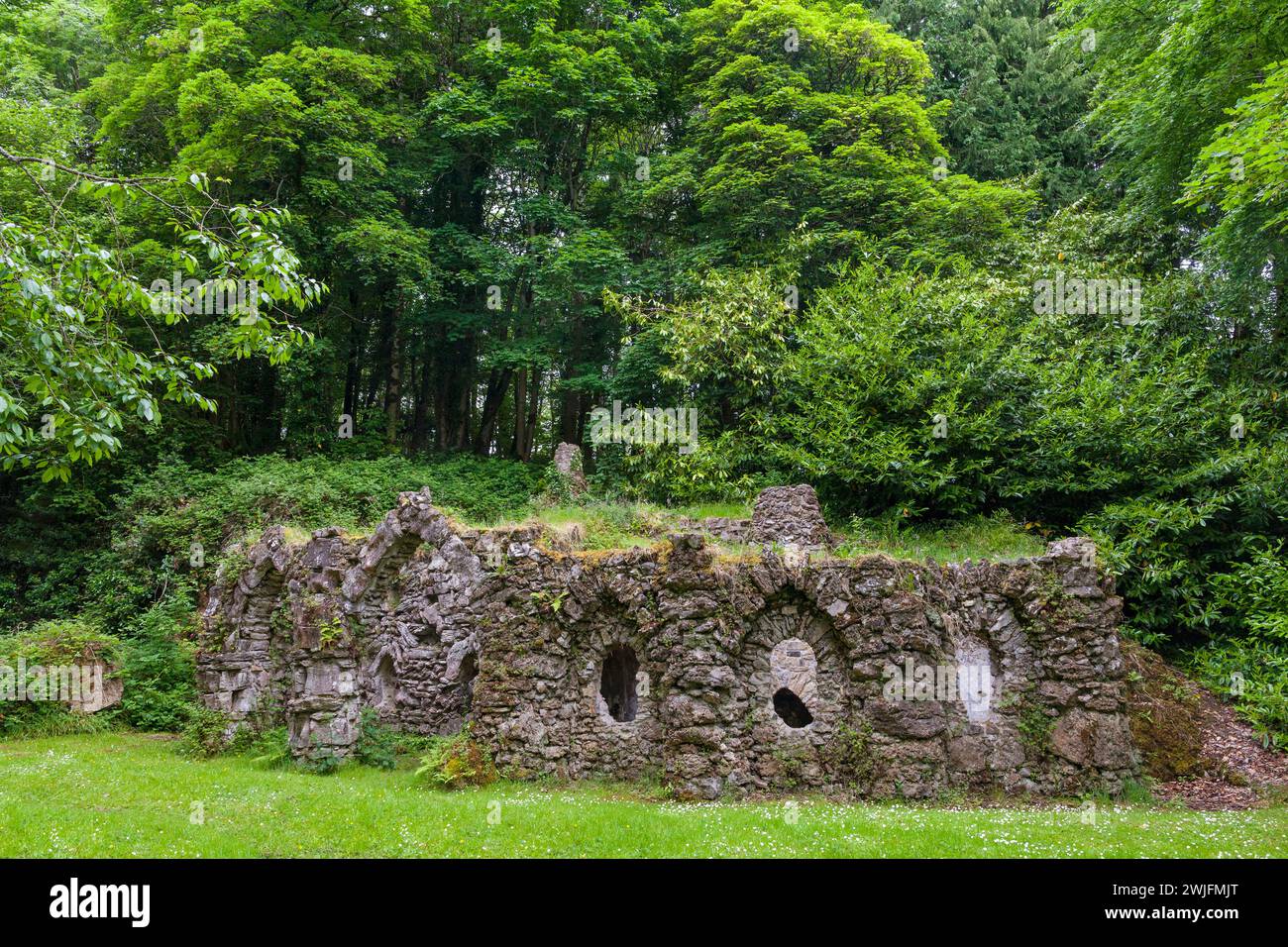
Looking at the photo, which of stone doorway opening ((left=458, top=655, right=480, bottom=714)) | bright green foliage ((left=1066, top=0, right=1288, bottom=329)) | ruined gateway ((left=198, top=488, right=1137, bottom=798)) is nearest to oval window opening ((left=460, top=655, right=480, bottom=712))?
stone doorway opening ((left=458, top=655, right=480, bottom=714))

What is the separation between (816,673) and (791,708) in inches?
135

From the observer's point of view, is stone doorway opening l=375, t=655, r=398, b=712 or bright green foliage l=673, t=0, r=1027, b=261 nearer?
stone doorway opening l=375, t=655, r=398, b=712

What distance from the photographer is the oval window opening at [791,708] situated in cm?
1678

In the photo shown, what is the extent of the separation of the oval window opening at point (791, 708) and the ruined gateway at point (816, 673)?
321 cm

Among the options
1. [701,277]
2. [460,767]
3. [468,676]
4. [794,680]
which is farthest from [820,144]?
[460,767]

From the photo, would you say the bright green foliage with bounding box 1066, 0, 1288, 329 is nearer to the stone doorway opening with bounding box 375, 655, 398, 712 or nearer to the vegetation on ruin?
the vegetation on ruin

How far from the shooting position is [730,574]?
43.9ft

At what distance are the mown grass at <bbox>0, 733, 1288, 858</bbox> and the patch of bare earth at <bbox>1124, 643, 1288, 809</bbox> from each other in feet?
3.32

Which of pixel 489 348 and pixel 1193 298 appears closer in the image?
pixel 1193 298

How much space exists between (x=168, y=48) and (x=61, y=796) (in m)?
24.2

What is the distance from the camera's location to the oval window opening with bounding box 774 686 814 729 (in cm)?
1678

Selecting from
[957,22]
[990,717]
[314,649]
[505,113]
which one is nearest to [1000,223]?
[957,22]

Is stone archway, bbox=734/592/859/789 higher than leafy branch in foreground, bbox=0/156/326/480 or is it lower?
lower

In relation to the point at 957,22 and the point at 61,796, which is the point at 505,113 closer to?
the point at 957,22
